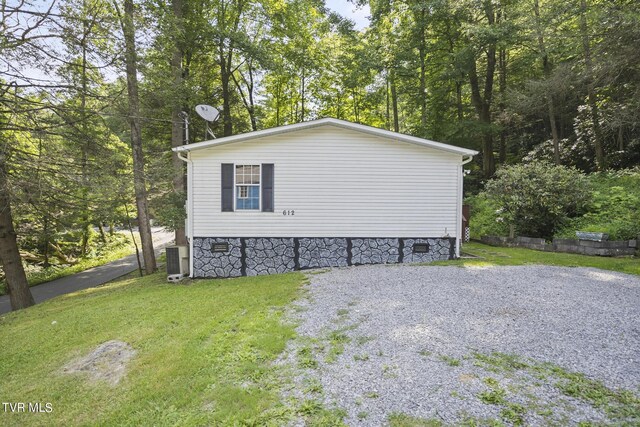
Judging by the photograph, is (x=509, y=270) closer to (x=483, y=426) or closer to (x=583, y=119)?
(x=483, y=426)

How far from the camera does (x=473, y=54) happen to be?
14.0m

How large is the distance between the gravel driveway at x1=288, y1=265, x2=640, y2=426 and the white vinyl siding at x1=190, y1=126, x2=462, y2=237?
2.58 meters

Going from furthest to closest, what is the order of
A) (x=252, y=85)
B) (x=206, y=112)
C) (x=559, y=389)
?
(x=252, y=85) < (x=206, y=112) < (x=559, y=389)

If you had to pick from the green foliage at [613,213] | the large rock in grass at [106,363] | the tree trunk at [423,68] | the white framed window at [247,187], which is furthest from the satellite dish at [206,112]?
the tree trunk at [423,68]

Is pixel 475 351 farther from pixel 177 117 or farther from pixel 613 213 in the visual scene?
pixel 177 117

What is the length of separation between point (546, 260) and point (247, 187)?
7416 mm

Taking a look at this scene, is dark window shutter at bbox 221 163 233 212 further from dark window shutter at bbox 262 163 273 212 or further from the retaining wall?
the retaining wall

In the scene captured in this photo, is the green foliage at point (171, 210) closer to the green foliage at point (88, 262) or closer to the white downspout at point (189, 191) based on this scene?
the white downspout at point (189, 191)

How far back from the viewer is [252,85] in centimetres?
1769

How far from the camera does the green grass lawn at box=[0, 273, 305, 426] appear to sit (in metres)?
2.72

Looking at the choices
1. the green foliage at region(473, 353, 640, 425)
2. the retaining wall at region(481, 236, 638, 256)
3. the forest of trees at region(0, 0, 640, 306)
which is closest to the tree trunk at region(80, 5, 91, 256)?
the forest of trees at region(0, 0, 640, 306)

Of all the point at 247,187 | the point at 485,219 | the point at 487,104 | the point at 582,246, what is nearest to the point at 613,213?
the point at 582,246

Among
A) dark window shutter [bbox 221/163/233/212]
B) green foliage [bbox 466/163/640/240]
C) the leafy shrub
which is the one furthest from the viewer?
the leafy shrub

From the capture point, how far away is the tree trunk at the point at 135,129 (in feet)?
23.8
